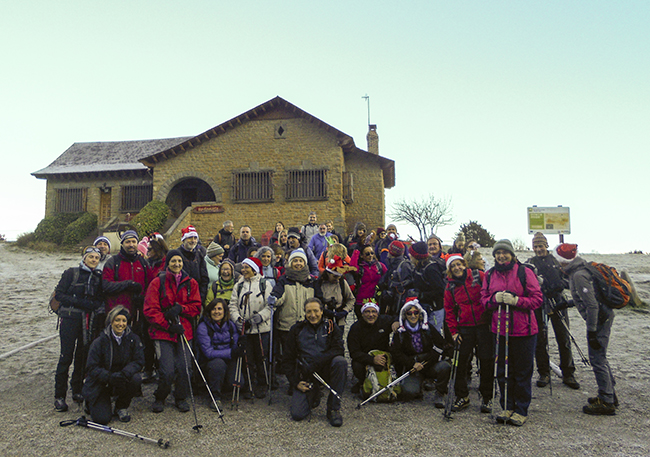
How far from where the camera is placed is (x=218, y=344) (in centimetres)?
520

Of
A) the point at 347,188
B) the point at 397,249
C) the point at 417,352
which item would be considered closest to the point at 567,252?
the point at 417,352

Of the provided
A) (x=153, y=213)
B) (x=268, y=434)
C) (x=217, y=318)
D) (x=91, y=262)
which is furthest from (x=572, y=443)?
(x=153, y=213)

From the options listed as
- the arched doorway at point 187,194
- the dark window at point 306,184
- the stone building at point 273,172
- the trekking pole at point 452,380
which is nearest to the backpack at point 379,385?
the trekking pole at point 452,380

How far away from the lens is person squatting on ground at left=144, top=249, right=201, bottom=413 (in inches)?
189

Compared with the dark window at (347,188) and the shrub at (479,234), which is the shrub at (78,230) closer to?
the dark window at (347,188)

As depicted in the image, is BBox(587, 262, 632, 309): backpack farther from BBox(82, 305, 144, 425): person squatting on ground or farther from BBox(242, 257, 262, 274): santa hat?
BBox(82, 305, 144, 425): person squatting on ground

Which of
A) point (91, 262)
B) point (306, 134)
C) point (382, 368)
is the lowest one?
point (382, 368)

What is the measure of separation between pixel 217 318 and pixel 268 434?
1.54 metres

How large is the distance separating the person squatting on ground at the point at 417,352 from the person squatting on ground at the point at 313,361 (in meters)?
0.79

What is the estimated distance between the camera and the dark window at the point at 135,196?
70.1 feet

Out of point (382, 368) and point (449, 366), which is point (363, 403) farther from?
point (449, 366)

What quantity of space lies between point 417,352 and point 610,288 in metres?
2.21

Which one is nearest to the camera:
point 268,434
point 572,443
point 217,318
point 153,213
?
point 572,443

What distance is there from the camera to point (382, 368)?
5.20m
